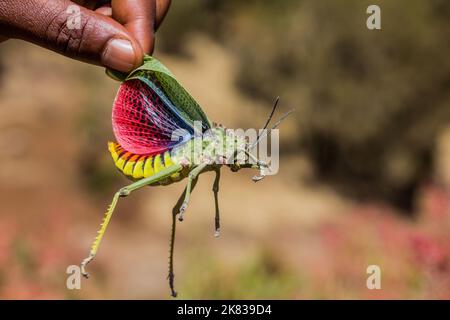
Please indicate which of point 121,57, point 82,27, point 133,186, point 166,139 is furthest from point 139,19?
point 133,186

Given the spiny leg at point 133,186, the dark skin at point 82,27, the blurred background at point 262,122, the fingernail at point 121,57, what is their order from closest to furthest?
the spiny leg at point 133,186, the fingernail at point 121,57, the dark skin at point 82,27, the blurred background at point 262,122

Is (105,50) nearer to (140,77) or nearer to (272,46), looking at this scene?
(140,77)

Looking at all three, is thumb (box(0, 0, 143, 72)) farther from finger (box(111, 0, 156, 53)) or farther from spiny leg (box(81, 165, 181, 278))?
spiny leg (box(81, 165, 181, 278))

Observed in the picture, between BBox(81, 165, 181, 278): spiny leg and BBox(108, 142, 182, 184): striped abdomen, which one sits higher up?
BBox(108, 142, 182, 184): striped abdomen

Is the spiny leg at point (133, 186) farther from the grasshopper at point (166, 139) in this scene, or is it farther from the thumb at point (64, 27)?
the thumb at point (64, 27)

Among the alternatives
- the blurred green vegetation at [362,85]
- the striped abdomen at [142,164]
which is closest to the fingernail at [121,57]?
the striped abdomen at [142,164]

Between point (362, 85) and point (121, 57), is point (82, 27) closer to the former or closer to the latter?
point (121, 57)

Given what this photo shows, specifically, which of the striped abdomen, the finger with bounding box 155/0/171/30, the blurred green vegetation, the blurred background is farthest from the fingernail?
the blurred green vegetation
